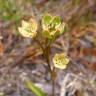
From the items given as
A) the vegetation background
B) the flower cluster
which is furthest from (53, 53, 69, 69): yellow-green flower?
the vegetation background

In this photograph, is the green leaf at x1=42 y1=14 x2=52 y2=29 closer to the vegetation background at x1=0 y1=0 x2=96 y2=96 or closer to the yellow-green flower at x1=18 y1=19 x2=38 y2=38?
the yellow-green flower at x1=18 y1=19 x2=38 y2=38

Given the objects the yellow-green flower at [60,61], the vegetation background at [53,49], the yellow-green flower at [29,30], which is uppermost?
the yellow-green flower at [29,30]

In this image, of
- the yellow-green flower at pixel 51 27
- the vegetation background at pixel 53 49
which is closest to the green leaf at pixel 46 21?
the yellow-green flower at pixel 51 27

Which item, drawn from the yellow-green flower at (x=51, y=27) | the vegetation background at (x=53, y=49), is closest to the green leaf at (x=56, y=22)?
the yellow-green flower at (x=51, y=27)

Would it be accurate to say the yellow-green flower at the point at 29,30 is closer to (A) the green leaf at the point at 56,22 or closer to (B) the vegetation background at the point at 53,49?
(A) the green leaf at the point at 56,22

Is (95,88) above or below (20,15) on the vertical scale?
below

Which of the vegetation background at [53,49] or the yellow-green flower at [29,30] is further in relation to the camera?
the vegetation background at [53,49]

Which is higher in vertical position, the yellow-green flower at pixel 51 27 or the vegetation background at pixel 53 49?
the yellow-green flower at pixel 51 27

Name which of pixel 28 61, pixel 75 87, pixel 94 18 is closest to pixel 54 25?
pixel 75 87

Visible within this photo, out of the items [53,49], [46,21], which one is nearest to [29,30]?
[46,21]

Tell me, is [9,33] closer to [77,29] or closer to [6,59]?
[6,59]

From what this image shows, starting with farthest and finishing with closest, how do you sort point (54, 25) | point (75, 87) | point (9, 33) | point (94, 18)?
point (94, 18), point (9, 33), point (75, 87), point (54, 25)
